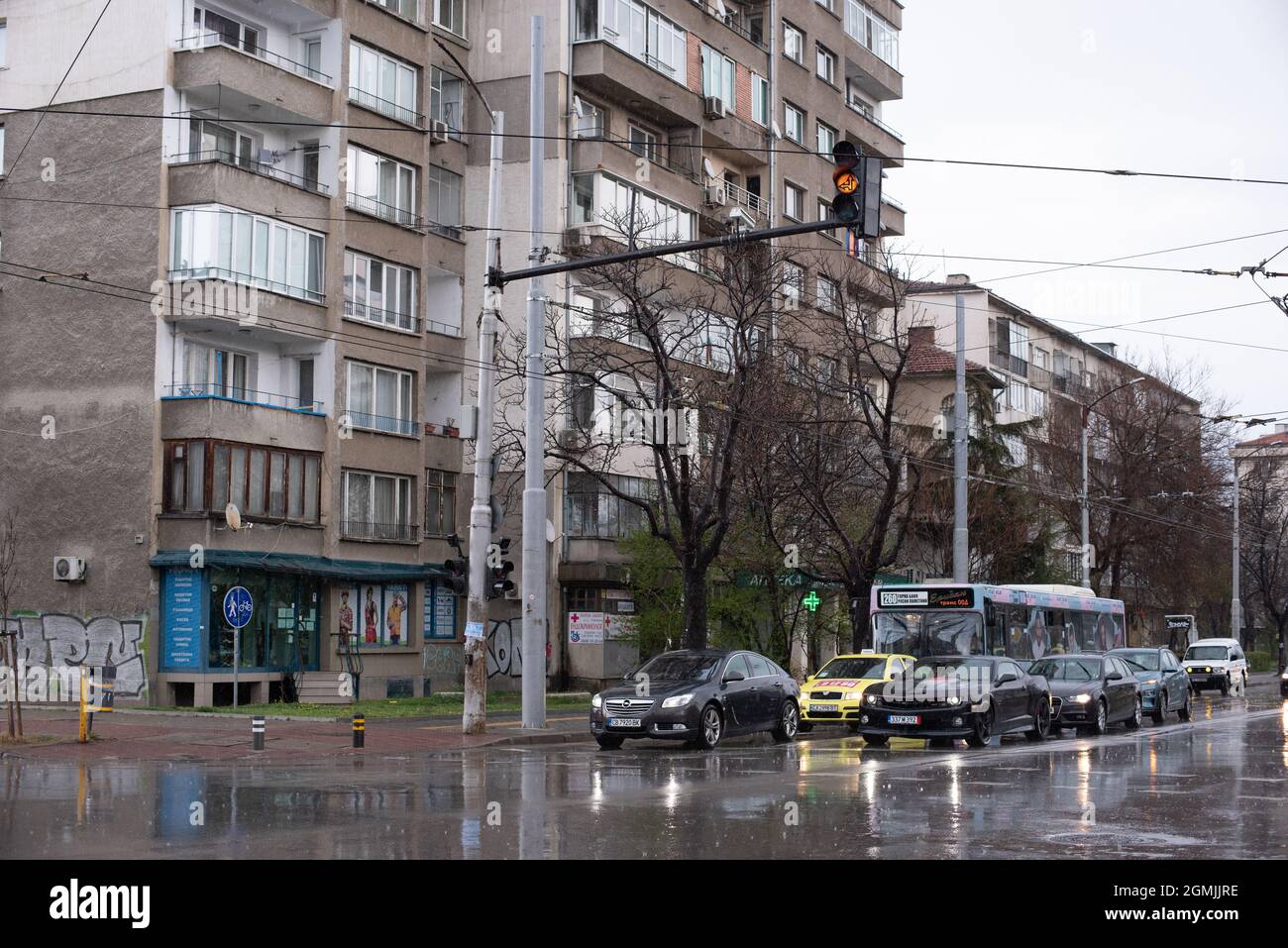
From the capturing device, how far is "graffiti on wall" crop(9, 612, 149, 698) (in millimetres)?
33812

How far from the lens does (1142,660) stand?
34.3m

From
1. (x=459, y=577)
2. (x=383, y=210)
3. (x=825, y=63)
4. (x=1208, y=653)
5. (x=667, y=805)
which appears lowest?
(x=1208, y=653)

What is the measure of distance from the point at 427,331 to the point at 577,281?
4.48 m

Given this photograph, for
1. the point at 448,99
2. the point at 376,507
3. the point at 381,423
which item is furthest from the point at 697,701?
the point at 448,99

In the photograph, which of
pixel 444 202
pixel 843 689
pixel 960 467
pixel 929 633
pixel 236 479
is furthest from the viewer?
pixel 444 202

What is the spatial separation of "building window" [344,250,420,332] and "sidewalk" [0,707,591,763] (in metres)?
12.8

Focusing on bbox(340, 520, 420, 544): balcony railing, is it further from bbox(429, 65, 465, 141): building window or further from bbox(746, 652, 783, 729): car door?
bbox(746, 652, 783, 729): car door

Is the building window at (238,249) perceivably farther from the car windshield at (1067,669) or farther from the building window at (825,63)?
the building window at (825,63)

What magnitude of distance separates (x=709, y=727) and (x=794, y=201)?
34186 millimetres

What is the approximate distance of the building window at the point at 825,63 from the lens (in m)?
56.0

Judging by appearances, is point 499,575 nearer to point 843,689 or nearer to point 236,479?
point 843,689

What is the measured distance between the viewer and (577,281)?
4150 cm
